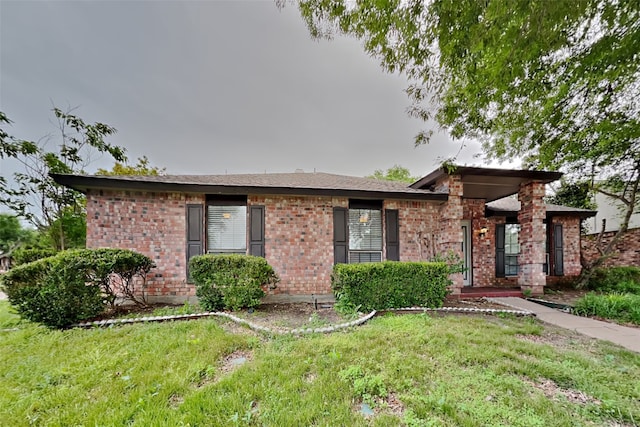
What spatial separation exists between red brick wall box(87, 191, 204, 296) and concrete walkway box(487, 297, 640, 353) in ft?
25.0

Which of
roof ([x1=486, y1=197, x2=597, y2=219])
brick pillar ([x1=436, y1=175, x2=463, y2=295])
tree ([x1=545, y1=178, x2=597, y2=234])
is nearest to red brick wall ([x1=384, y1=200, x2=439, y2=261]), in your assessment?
brick pillar ([x1=436, y1=175, x2=463, y2=295])

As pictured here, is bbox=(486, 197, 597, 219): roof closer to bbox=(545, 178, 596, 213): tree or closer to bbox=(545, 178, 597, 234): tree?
bbox=(545, 178, 597, 234): tree

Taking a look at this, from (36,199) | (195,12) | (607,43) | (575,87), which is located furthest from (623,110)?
(36,199)

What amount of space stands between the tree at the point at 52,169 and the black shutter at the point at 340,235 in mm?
8087

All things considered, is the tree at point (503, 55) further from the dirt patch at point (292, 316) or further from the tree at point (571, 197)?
the tree at point (571, 197)

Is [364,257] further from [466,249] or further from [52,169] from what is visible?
[52,169]

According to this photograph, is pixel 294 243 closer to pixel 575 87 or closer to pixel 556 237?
pixel 575 87

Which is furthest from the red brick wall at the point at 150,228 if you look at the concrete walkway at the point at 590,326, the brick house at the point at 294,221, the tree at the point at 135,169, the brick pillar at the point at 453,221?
the concrete walkway at the point at 590,326

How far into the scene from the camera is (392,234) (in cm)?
641

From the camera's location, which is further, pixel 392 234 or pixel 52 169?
pixel 52 169

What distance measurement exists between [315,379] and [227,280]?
290cm

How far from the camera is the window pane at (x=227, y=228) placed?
19.5 feet

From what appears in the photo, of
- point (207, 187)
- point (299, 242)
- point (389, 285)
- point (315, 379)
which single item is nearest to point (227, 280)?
point (299, 242)

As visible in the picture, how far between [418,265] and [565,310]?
12.6 feet
